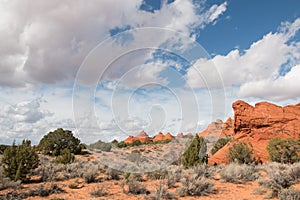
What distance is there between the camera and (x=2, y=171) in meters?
11.5

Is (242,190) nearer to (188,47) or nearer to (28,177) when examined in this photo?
(188,47)

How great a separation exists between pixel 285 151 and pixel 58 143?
77.9 ft

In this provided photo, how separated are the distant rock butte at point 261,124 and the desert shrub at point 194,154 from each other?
13.5 ft

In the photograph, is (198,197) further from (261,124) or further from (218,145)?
(218,145)

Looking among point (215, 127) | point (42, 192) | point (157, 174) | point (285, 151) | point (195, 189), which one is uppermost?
point (215, 127)

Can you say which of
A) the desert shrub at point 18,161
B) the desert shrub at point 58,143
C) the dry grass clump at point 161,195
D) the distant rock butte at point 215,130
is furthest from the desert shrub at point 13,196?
the desert shrub at point 58,143

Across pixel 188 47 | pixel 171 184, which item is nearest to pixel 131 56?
pixel 188 47

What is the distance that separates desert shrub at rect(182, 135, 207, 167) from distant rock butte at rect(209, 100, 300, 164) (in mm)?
4116

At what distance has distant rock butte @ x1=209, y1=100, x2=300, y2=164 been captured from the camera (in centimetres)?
1936

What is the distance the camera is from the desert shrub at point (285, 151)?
627 inches

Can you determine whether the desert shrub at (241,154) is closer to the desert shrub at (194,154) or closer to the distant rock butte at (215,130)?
the distant rock butte at (215,130)

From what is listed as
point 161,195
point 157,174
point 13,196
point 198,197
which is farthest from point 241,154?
point 13,196

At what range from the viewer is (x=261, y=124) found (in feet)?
66.8

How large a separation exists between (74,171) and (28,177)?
234cm
